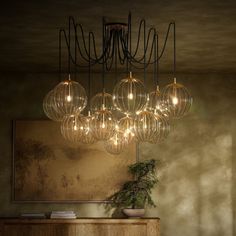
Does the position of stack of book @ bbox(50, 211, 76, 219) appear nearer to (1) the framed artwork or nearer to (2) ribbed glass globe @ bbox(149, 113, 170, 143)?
(1) the framed artwork

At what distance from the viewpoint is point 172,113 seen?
6.62 meters

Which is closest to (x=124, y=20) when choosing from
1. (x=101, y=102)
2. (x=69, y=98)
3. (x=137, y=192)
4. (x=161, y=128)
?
(x=69, y=98)

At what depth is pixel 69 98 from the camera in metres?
5.91

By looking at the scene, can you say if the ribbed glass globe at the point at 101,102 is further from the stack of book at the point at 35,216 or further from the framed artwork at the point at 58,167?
the stack of book at the point at 35,216

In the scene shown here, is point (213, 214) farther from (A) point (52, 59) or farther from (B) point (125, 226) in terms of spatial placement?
(A) point (52, 59)

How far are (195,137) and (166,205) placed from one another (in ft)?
3.69

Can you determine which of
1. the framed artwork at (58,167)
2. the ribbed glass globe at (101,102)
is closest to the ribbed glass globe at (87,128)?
the ribbed glass globe at (101,102)

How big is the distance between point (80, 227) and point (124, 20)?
4.06 meters

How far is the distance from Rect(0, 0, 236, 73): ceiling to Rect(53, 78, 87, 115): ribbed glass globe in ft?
2.21

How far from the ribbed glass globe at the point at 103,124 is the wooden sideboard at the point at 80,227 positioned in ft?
9.08

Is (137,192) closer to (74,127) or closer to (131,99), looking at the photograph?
(74,127)

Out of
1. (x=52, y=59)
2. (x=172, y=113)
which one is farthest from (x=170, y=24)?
(x=52, y=59)

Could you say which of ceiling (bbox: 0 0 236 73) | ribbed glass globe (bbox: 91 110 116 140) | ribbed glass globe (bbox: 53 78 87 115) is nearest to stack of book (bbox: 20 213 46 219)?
ceiling (bbox: 0 0 236 73)

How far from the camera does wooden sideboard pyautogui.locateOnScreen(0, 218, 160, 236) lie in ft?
30.5
